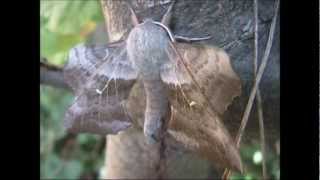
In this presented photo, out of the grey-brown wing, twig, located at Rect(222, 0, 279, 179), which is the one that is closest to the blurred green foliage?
the grey-brown wing

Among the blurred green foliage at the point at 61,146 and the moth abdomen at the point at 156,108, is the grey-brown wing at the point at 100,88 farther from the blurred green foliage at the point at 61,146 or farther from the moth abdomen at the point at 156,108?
the blurred green foliage at the point at 61,146

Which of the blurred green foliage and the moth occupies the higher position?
the moth

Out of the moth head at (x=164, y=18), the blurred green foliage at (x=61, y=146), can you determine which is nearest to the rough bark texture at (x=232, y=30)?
the moth head at (x=164, y=18)

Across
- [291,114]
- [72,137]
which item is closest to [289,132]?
[291,114]

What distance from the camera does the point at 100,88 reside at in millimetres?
633

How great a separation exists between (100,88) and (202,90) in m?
0.11

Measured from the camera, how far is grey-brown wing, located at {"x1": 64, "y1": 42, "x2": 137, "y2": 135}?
62cm

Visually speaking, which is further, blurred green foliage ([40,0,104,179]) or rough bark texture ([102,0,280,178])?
blurred green foliage ([40,0,104,179])

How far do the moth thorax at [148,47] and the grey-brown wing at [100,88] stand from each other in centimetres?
1

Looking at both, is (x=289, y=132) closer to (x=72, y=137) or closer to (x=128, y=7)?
(x=128, y=7)

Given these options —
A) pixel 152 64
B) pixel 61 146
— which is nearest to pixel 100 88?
pixel 152 64

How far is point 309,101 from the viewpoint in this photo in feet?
1.67

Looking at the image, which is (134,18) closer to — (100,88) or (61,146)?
(100,88)

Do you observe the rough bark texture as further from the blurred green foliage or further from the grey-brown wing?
the blurred green foliage
